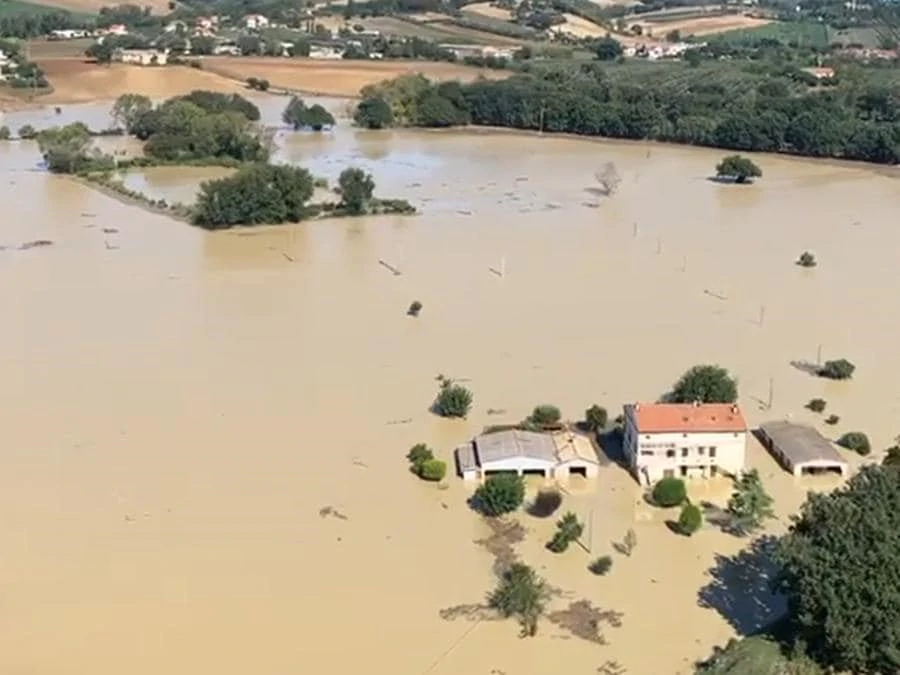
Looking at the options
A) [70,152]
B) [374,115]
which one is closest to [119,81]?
[374,115]

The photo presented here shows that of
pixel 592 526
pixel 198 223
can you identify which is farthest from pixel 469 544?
pixel 198 223

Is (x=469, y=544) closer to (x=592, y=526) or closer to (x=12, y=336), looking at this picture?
(x=592, y=526)

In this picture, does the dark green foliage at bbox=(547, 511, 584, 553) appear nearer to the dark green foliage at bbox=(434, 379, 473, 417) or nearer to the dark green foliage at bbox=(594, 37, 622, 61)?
the dark green foliage at bbox=(434, 379, 473, 417)

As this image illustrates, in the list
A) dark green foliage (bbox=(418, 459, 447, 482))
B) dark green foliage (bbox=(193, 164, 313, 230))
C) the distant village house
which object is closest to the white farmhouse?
dark green foliage (bbox=(418, 459, 447, 482))

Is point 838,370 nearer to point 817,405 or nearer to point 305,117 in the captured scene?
point 817,405

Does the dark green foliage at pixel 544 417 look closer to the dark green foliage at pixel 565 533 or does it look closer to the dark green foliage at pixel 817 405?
the dark green foliage at pixel 565 533
